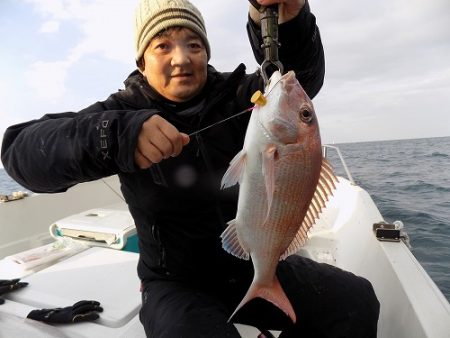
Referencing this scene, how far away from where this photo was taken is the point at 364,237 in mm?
3342

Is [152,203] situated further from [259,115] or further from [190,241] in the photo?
[259,115]

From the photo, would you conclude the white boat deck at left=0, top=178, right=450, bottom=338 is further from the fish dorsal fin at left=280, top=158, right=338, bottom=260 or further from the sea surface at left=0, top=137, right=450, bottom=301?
the sea surface at left=0, top=137, right=450, bottom=301

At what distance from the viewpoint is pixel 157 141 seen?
4.41ft

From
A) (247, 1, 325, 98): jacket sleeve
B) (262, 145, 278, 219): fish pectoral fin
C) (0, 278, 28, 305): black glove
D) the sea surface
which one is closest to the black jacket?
(247, 1, 325, 98): jacket sleeve

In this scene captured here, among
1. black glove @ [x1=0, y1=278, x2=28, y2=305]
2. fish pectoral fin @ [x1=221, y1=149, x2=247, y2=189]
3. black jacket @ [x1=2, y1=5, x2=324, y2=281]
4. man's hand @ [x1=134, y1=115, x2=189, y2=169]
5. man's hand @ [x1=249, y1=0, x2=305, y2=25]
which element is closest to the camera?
man's hand @ [x1=134, y1=115, x2=189, y2=169]

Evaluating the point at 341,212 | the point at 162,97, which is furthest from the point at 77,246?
the point at 341,212

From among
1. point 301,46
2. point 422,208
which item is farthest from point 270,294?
point 422,208

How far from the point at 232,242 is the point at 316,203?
447mm

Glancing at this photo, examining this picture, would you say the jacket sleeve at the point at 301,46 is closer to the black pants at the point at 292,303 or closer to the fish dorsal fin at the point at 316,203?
the fish dorsal fin at the point at 316,203

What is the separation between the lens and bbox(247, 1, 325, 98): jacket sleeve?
1736 millimetres

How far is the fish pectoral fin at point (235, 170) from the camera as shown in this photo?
1.45 m

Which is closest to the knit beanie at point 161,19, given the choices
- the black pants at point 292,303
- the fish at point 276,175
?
the fish at point 276,175

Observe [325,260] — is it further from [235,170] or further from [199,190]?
[235,170]

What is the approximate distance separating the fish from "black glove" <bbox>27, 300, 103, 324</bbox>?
129 cm
